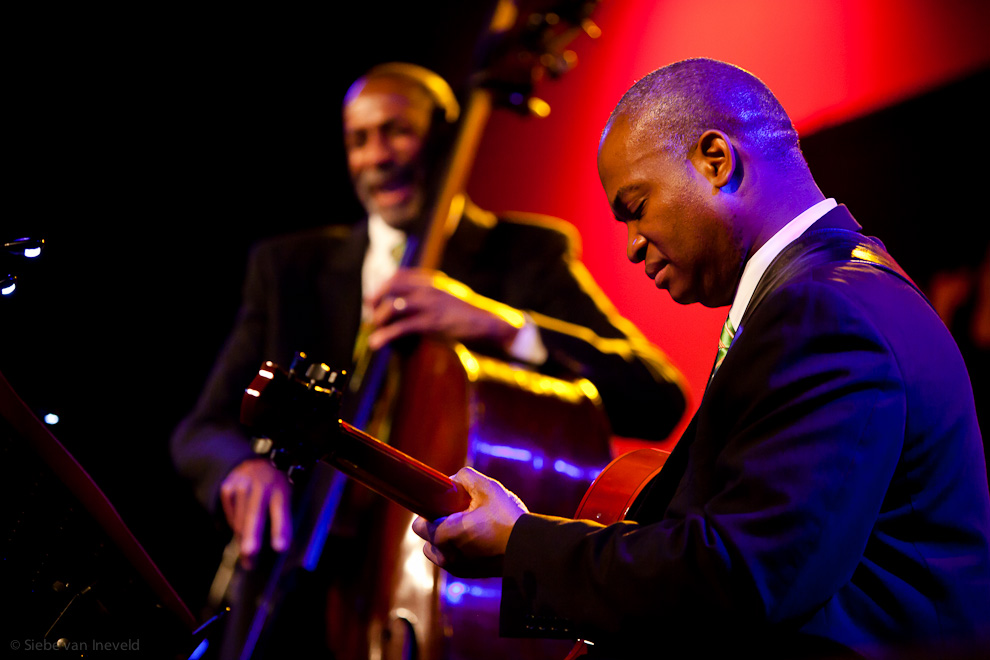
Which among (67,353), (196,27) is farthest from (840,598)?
(196,27)

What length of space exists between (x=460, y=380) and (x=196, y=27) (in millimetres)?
2528

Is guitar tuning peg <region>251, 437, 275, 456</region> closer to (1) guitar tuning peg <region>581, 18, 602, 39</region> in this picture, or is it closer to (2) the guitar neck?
(2) the guitar neck

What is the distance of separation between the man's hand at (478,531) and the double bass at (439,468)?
640 mm

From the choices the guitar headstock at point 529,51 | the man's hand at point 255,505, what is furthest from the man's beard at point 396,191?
the man's hand at point 255,505

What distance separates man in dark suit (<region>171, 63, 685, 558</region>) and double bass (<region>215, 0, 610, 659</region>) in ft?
0.42

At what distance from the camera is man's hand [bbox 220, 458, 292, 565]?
7.80 ft

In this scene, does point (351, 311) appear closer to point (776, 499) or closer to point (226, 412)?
point (226, 412)

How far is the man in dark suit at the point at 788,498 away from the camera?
98cm

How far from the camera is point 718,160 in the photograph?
1334mm

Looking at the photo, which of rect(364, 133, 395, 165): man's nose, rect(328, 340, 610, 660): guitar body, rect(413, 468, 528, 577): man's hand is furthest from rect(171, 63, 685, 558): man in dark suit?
rect(413, 468, 528, 577): man's hand

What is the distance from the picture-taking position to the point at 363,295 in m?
2.97

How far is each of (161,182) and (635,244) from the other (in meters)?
2.89

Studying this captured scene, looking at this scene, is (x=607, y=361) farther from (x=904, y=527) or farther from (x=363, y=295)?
(x=904, y=527)

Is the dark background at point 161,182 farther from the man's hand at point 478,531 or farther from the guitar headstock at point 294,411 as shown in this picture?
the man's hand at point 478,531
